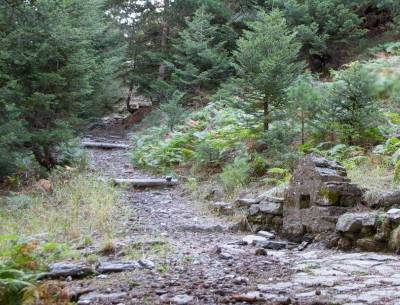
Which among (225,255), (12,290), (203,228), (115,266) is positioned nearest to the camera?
(12,290)

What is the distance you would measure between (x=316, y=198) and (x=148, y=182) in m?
5.20

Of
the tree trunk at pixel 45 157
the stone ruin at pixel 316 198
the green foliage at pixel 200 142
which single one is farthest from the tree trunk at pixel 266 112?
the tree trunk at pixel 45 157

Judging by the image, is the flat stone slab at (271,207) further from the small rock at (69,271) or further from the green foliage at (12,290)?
the green foliage at (12,290)

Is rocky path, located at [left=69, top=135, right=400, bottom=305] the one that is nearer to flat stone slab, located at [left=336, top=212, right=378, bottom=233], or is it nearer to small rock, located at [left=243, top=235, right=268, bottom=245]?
small rock, located at [left=243, top=235, right=268, bottom=245]

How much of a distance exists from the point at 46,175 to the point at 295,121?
20.6 ft

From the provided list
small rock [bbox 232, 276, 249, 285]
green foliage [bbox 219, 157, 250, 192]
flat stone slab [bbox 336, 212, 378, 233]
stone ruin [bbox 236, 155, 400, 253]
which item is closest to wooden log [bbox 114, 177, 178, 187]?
green foliage [bbox 219, 157, 250, 192]

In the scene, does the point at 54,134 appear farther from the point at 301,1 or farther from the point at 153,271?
the point at 301,1

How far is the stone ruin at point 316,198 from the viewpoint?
6.72 metres

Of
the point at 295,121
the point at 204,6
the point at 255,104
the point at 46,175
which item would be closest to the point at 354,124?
the point at 295,121

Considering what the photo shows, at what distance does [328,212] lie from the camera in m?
6.64

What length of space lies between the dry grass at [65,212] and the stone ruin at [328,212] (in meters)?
2.50

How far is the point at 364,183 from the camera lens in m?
7.40

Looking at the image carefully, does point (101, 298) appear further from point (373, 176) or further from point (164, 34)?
point (164, 34)

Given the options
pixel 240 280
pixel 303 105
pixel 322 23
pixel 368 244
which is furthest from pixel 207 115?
pixel 240 280
